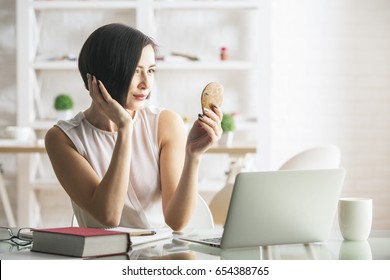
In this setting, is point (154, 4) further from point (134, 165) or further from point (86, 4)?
point (134, 165)

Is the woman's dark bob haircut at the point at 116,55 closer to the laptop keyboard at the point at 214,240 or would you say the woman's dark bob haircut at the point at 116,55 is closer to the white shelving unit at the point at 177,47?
the laptop keyboard at the point at 214,240

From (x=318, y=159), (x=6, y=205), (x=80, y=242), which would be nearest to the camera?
(x=80, y=242)

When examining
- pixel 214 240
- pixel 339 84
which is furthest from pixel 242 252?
pixel 339 84

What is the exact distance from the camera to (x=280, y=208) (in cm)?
146

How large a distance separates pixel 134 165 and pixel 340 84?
294 centimetres

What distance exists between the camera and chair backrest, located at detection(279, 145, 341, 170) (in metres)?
3.13

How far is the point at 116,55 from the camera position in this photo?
2023 millimetres

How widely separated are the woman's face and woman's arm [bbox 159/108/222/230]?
140mm

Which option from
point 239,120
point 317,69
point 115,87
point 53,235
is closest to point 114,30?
point 115,87

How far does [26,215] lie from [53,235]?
324cm

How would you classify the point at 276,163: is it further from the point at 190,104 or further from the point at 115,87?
the point at 115,87

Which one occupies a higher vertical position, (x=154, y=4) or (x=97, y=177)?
(x=154, y=4)
